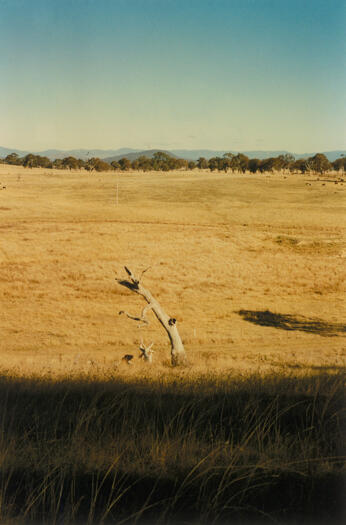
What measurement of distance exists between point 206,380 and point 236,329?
89.4ft

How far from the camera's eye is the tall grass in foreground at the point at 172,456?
8.04 ft

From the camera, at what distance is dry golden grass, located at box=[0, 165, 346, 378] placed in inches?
941

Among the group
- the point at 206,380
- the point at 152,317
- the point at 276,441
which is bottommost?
the point at 152,317

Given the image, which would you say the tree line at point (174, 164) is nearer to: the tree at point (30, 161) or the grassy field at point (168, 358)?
the tree at point (30, 161)

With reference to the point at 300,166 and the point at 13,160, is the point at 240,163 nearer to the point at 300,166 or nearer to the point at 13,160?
the point at 300,166

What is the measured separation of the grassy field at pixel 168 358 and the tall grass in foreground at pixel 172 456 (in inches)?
0.4

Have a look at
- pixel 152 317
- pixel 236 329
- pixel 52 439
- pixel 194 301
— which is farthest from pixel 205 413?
pixel 194 301

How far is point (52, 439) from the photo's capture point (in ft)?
→ 10.3

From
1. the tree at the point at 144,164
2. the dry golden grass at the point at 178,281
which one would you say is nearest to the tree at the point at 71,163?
the tree at the point at 144,164

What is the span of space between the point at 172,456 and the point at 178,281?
139 ft

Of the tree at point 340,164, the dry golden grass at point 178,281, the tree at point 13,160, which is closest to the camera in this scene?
the dry golden grass at point 178,281

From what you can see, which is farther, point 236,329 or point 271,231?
point 271,231

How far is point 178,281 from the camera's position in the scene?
1780 inches

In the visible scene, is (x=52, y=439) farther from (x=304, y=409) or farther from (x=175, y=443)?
(x=304, y=409)
